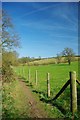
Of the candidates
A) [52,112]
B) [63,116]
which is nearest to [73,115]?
[63,116]

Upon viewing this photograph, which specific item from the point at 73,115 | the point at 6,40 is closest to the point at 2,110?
the point at 73,115

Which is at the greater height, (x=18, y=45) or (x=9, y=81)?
(x=18, y=45)

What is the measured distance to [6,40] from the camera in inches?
1426

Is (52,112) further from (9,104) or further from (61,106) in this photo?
(9,104)

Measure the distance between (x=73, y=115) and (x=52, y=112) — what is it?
3.61 ft

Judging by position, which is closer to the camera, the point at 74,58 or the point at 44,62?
the point at 44,62

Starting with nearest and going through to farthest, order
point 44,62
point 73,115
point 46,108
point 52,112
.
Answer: point 73,115, point 52,112, point 46,108, point 44,62

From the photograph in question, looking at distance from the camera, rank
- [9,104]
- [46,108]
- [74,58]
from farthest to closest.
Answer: [74,58] < [9,104] < [46,108]

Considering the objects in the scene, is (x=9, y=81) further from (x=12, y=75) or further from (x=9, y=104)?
(x=9, y=104)

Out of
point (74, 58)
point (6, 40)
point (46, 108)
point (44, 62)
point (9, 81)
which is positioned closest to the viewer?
point (46, 108)

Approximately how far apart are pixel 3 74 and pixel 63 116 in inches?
565

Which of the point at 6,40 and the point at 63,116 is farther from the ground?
the point at 6,40

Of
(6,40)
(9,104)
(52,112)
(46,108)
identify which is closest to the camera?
(52,112)

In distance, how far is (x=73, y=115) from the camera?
8.64 metres
